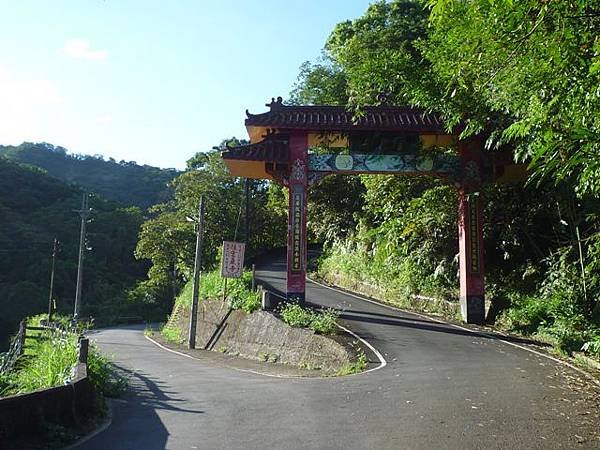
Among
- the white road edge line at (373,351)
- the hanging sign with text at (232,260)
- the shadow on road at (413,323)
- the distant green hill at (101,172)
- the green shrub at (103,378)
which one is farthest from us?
the distant green hill at (101,172)

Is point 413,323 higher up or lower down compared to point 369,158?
lower down

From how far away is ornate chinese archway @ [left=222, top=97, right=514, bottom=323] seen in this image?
1630cm

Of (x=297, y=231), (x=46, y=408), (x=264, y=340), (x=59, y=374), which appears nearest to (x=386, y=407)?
(x=46, y=408)

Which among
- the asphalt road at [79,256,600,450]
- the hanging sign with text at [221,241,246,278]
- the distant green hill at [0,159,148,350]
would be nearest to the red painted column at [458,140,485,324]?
the asphalt road at [79,256,600,450]

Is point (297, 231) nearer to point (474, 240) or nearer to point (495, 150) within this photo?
A: point (474, 240)

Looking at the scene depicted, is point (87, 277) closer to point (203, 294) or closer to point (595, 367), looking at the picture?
point (203, 294)

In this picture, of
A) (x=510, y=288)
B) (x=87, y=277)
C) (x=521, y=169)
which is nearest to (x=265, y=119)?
(x=521, y=169)

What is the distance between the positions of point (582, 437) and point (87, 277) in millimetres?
56059

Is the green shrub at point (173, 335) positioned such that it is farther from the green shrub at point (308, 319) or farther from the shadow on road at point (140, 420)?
the shadow on road at point (140, 420)

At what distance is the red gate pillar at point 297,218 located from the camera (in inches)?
643

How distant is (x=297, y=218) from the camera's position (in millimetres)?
16453

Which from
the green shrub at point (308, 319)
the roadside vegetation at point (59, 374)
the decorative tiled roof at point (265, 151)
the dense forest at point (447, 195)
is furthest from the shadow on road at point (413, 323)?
the roadside vegetation at point (59, 374)

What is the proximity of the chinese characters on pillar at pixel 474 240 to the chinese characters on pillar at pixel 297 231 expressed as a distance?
4.95 m

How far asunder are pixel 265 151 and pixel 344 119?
8.38 ft
